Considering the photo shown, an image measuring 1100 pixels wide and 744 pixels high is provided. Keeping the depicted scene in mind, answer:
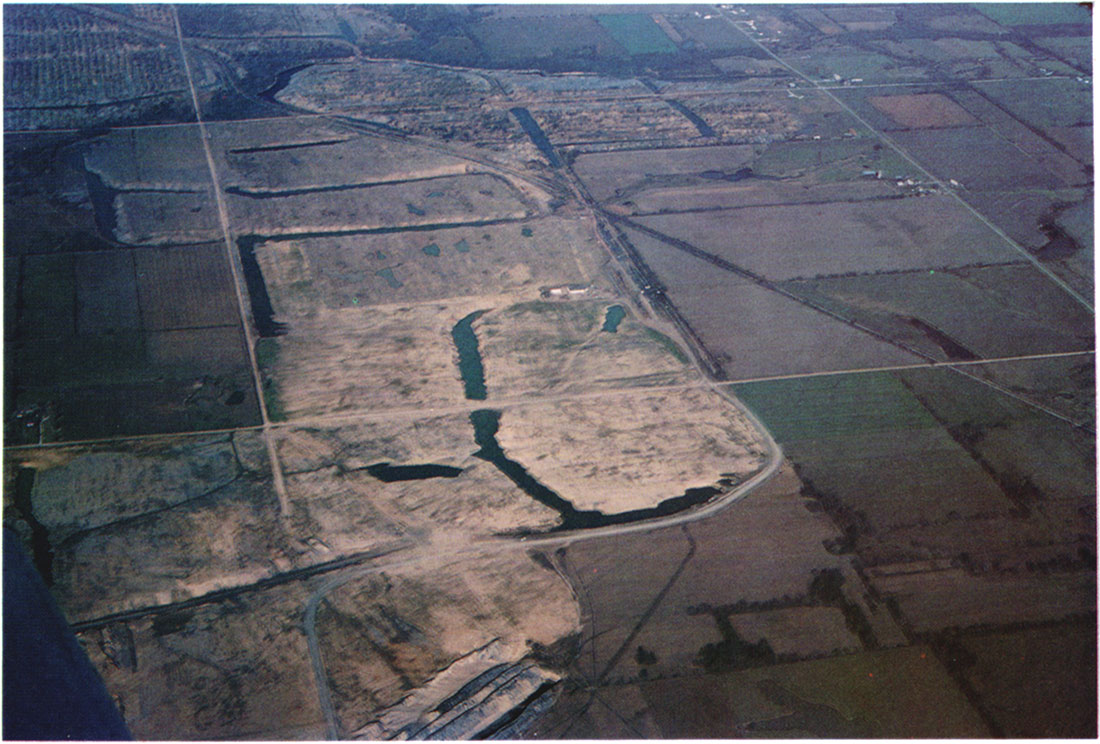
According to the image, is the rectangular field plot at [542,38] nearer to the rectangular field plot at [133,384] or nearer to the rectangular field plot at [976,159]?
the rectangular field plot at [976,159]

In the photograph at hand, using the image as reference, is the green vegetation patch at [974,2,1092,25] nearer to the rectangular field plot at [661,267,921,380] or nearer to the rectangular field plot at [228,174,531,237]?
the rectangular field plot at [661,267,921,380]

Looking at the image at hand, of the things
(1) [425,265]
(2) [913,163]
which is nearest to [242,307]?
(1) [425,265]

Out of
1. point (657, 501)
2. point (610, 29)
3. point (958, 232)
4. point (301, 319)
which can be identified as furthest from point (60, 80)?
point (958, 232)

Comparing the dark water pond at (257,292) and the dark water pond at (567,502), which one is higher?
the dark water pond at (257,292)

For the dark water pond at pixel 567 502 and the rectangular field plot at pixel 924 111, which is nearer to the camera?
the dark water pond at pixel 567 502

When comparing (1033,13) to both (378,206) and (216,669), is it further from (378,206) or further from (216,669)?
(216,669)

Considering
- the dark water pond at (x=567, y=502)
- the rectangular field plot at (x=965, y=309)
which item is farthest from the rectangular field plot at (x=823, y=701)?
the rectangular field plot at (x=965, y=309)

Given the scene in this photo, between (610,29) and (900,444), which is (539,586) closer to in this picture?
(900,444)
